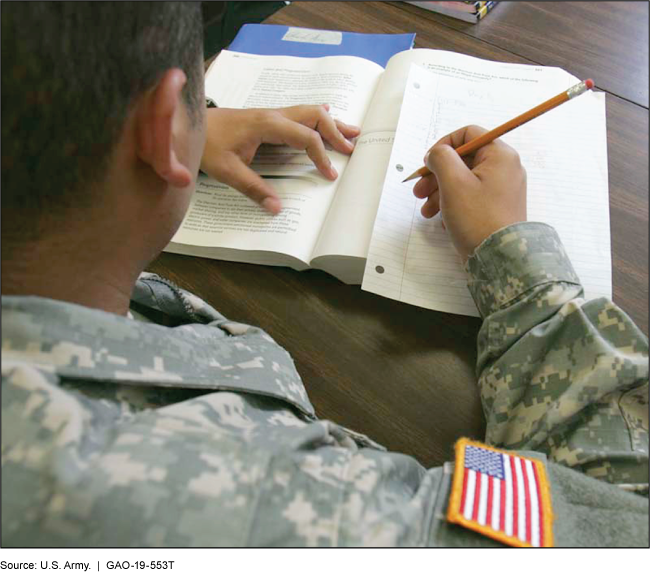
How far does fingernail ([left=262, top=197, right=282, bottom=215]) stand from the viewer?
62cm

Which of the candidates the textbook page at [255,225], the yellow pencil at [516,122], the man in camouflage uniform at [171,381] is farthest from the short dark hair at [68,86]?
the yellow pencil at [516,122]

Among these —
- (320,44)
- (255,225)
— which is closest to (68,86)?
(255,225)

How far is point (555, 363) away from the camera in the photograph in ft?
1.51

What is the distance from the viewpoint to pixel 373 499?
33cm

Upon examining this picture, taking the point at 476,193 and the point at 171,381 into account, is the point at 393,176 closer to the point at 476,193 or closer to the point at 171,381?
the point at 476,193

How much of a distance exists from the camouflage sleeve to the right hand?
0.03m

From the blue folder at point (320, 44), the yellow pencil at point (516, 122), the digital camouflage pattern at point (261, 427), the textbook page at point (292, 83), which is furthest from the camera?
the blue folder at point (320, 44)

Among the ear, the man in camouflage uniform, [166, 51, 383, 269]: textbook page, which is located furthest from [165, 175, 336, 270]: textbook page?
the ear

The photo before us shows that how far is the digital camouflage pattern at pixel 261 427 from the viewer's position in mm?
275

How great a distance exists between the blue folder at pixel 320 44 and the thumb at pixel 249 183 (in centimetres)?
32

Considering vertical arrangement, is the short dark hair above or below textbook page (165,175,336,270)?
above

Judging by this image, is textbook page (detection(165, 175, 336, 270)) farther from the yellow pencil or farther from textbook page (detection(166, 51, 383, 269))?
the yellow pencil

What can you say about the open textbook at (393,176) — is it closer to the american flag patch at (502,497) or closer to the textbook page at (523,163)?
the textbook page at (523,163)

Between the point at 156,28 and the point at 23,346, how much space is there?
238mm
